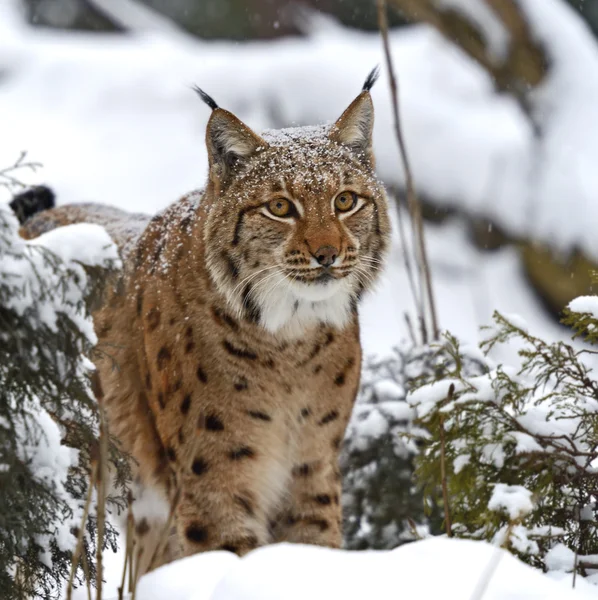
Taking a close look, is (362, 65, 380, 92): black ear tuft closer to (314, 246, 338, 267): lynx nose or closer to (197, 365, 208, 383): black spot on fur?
(314, 246, 338, 267): lynx nose

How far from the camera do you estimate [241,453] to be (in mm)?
3846

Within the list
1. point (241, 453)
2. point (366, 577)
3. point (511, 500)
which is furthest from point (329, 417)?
point (366, 577)

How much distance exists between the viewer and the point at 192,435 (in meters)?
3.83

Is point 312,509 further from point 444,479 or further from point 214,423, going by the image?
point 444,479

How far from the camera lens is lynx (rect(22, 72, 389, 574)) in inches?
146

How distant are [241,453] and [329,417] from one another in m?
0.38

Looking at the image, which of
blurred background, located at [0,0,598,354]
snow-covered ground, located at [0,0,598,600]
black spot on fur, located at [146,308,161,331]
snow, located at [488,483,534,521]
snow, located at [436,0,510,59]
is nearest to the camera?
snow, located at [488,483,534,521]


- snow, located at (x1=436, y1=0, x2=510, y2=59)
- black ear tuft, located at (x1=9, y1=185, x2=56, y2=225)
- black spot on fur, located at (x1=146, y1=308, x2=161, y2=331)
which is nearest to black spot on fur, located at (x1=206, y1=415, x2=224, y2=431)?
black spot on fur, located at (x1=146, y1=308, x2=161, y2=331)

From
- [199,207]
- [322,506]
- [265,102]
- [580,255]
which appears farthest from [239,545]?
[265,102]

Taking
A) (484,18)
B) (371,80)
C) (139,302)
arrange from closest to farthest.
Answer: (371,80), (139,302), (484,18)

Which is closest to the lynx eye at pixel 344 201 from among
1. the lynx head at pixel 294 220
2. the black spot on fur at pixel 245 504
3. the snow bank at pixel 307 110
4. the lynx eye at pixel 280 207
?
the lynx head at pixel 294 220

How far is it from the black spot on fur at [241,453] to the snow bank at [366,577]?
1.39m

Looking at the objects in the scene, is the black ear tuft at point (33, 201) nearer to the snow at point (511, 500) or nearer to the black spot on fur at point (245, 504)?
the black spot on fur at point (245, 504)

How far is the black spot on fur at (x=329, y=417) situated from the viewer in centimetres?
400
